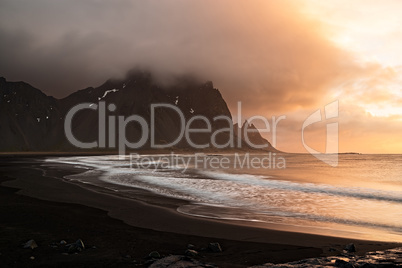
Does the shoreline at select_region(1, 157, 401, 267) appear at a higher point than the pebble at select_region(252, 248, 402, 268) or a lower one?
lower

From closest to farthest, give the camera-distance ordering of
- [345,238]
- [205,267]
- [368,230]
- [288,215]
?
[205,267]
[345,238]
[368,230]
[288,215]

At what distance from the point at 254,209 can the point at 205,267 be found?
10173 mm

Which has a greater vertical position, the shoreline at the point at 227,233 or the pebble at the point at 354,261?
the pebble at the point at 354,261

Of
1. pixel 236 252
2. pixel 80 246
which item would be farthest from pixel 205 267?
pixel 80 246

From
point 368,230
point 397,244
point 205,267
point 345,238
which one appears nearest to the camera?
point 205,267

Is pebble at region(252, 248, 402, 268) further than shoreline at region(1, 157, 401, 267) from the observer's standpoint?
No

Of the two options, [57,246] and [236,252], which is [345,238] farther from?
[57,246]

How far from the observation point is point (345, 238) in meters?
10.6

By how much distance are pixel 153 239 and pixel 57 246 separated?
9.42 ft

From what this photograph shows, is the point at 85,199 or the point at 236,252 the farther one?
the point at 85,199

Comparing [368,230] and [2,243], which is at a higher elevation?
[2,243]

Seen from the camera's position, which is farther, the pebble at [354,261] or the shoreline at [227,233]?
the shoreline at [227,233]

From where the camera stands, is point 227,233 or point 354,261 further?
point 227,233

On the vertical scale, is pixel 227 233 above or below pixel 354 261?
below
